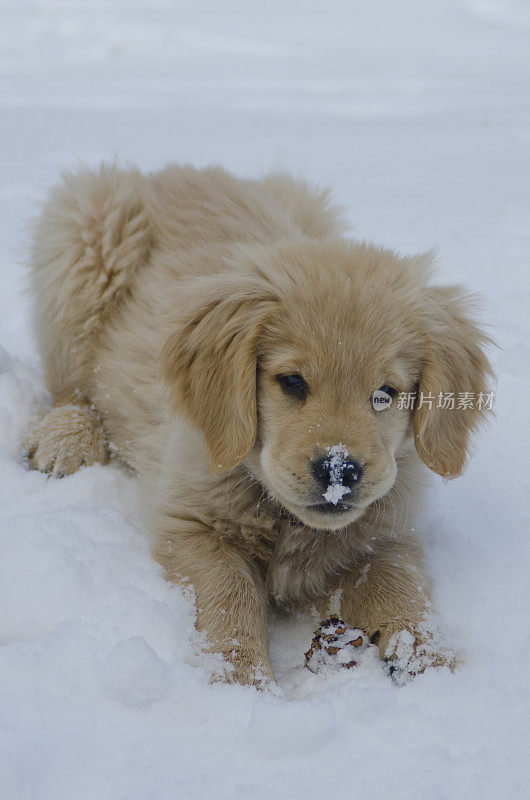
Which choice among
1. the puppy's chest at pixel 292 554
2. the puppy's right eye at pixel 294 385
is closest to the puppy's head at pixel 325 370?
the puppy's right eye at pixel 294 385

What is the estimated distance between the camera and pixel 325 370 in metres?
2.38

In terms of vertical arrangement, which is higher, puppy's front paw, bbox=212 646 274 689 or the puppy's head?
the puppy's head

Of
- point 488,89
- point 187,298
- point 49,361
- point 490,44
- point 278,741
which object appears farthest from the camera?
point 490,44

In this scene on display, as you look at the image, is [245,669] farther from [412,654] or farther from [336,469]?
[336,469]

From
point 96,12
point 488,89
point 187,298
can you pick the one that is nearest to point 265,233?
point 187,298

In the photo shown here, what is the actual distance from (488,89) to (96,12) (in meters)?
8.23

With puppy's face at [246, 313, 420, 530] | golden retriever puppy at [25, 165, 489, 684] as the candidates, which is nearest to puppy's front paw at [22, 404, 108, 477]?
golden retriever puppy at [25, 165, 489, 684]

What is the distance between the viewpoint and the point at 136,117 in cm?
877

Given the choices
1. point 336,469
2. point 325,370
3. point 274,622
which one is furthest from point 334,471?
point 274,622

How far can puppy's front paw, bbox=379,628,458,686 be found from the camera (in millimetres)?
2344

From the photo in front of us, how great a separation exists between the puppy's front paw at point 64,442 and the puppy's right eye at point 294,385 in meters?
1.25

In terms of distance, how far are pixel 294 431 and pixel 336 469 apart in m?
0.18

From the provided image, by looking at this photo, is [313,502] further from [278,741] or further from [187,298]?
[187,298]

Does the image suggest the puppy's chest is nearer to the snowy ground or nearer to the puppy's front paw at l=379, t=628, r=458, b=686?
the snowy ground
